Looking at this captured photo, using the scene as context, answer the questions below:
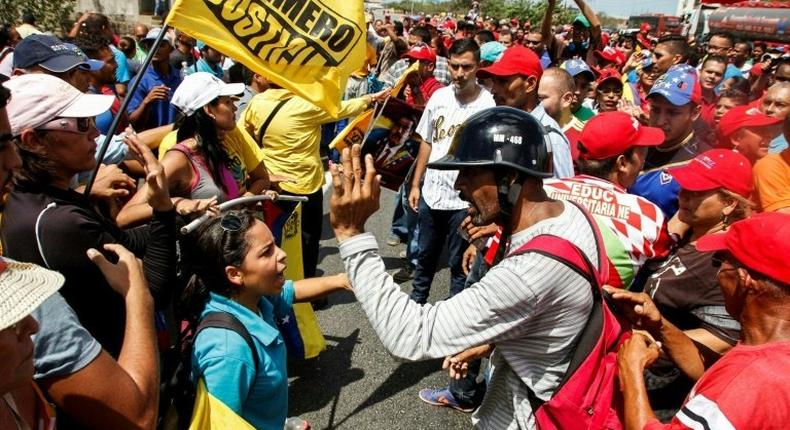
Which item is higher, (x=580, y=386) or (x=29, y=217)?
(x=29, y=217)

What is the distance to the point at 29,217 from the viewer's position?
6.01ft

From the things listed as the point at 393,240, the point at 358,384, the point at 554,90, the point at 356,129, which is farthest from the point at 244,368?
the point at 393,240

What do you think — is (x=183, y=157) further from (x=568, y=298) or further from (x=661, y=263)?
(x=661, y=263)

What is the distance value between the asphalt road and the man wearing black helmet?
163 cm

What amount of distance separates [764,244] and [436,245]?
2689mm

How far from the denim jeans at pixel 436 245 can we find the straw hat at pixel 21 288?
299cm

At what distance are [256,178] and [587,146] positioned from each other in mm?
2147

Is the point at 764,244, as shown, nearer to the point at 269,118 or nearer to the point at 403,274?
the point at 269,118

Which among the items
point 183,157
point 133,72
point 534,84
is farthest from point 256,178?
point 133,72

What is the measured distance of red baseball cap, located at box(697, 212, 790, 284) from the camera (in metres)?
1.36

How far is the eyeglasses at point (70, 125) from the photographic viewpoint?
1908mm

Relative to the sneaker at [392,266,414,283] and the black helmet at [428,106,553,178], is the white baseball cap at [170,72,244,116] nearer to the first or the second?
the black helmet at [428,106,553,178]

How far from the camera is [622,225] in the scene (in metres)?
2.18

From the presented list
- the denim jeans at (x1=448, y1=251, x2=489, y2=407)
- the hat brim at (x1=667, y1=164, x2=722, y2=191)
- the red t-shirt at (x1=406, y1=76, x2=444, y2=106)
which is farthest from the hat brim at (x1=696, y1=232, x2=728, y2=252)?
the red t-shirt at (x1=406, y1=76, x2=444, y2=106)
